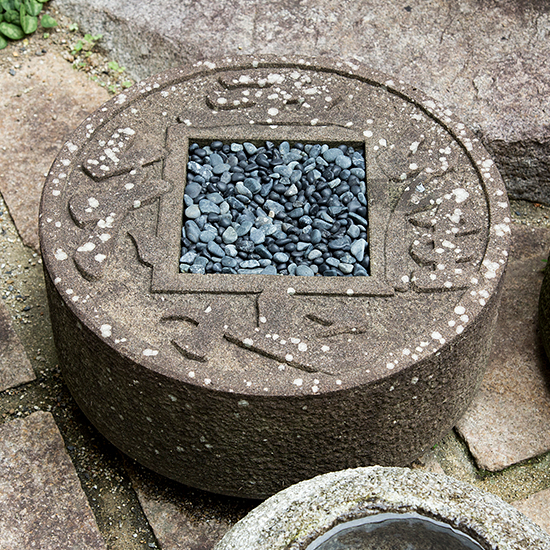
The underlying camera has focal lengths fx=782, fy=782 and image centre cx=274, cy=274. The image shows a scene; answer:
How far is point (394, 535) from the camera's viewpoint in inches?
64.0

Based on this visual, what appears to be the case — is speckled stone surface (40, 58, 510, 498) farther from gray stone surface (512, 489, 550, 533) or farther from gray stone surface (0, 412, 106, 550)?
gray stone surface (512, 489, 550, 533)

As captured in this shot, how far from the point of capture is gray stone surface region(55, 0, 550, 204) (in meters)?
3.04

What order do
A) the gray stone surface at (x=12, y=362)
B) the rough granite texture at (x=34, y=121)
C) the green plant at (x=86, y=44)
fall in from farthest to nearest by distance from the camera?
the green plant at (x=86, y=44), the rough granite texture at (x=34, y=121), the gray stone surface at (x=12, y=362)

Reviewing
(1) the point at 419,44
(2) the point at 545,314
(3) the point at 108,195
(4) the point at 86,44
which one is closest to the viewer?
(3) the point at 108,195

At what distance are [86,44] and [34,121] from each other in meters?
0.49

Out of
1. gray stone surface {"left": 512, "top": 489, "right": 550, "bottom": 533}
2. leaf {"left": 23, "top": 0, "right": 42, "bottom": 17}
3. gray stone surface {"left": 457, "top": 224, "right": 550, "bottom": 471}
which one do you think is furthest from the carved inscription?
leaf {"left": 23, "top": 0, "right": 42, "bottom": 17}

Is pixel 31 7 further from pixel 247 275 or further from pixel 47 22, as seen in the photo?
pixel 247 275

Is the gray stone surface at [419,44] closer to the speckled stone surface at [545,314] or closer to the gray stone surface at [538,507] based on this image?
the speckled stone surface at [545,314]

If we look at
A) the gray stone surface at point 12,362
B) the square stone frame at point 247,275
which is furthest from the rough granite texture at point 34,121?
the square stone frame at point 247,275

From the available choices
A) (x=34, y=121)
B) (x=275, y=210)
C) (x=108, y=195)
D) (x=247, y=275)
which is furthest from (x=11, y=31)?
(x=247, y=275)

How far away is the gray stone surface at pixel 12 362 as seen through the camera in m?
2.54

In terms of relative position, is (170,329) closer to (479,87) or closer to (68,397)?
(68,397)

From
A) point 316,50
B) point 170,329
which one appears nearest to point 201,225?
point 170,329

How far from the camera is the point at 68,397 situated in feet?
8.28
